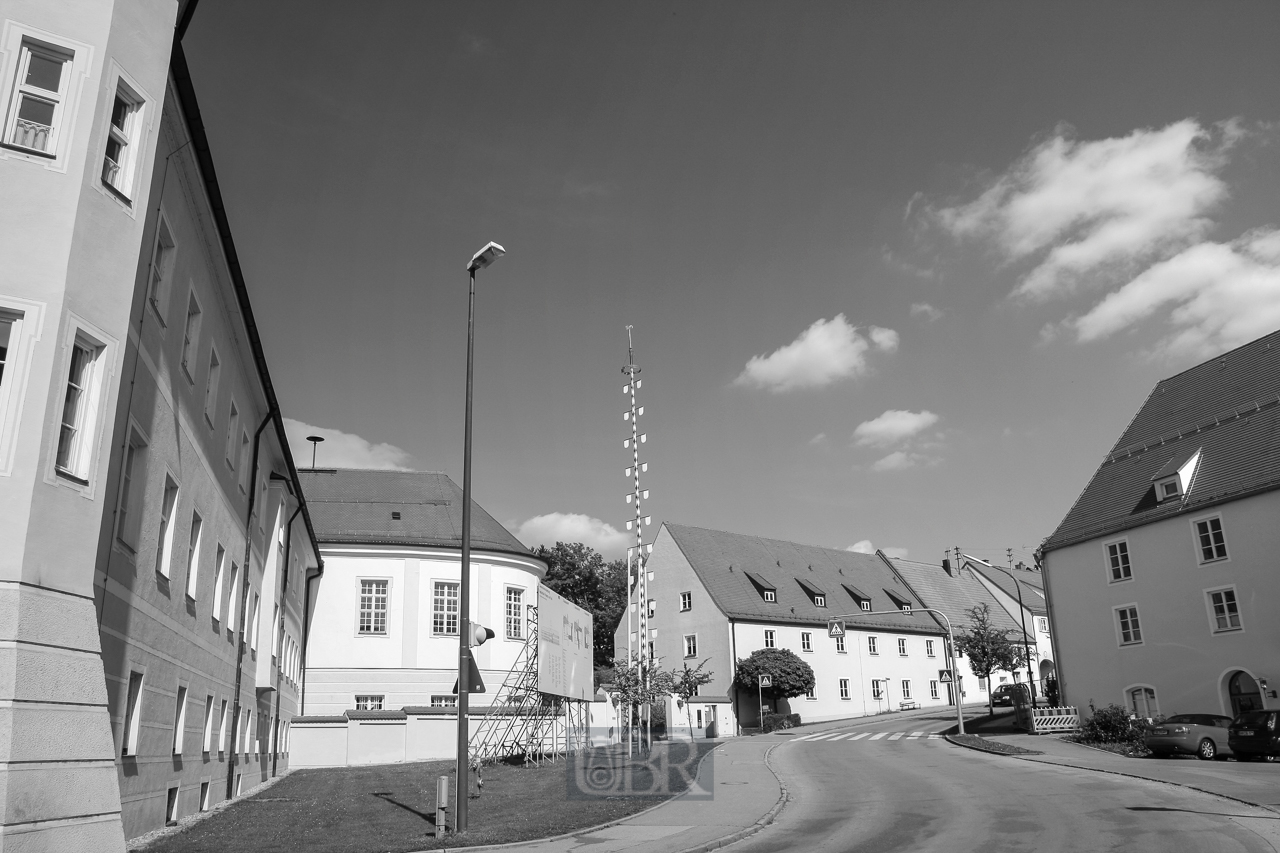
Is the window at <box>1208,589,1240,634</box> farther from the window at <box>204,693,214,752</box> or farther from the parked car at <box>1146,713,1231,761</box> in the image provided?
the window at <box>204,693,214,752</box>

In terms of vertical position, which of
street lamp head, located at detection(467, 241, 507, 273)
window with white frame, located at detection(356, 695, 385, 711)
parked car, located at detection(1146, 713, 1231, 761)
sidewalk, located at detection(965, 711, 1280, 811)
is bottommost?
sidewalk, located at detection(965, 711, 1280, 811)

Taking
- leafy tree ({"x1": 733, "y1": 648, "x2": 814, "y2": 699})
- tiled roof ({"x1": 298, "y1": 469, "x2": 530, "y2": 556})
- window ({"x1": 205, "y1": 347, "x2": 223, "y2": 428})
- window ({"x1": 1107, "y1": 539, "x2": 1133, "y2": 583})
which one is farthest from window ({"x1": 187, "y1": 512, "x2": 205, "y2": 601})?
leafy tree ({"x1": 733, "y1": 648, "x2": 814, "y2": 699})

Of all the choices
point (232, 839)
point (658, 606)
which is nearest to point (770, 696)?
point (658, 606)

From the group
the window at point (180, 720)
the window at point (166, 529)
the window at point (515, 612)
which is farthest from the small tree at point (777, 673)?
the window at point (166, 529)

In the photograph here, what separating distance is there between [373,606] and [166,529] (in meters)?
28.7

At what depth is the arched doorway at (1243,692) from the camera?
32.8m

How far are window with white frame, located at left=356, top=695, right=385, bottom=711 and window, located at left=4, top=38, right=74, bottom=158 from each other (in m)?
34.3

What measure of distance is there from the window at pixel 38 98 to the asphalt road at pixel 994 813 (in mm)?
12763

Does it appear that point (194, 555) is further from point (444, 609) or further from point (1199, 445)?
point (1199, 445)

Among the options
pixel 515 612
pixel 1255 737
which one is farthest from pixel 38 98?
pixel 515 612

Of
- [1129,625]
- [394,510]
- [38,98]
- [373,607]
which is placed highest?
[394,510]

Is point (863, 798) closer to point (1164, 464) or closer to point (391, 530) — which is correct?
point (1164, 464)

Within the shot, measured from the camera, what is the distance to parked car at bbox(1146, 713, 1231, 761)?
27500 millimetres

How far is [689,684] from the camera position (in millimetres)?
52594
